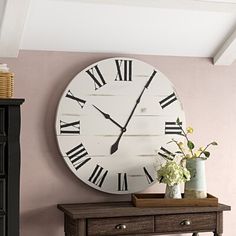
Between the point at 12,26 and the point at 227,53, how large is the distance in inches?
57.8

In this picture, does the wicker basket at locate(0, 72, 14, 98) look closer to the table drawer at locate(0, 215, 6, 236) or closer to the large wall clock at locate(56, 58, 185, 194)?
the large wall clock at locate(56, 58, 185, 194)

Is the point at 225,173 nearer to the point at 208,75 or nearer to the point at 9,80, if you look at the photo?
the point at 208,75

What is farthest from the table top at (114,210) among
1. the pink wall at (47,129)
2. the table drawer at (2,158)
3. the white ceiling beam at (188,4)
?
the white ceiling beam at (188,4)

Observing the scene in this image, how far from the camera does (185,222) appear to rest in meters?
3.68

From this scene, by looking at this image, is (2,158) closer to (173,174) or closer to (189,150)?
(173,174)

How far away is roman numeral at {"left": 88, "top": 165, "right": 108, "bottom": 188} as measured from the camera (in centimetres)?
388

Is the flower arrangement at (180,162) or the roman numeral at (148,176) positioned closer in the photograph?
the flower arrangement at (180,162)

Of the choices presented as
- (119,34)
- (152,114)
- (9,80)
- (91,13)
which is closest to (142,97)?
(152,114)

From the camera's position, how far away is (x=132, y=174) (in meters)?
3.97

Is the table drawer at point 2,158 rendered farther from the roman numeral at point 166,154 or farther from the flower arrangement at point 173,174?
the roman numeral at point 166,154

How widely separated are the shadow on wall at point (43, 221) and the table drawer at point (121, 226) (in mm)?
415

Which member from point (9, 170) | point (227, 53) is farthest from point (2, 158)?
point (227, 53)

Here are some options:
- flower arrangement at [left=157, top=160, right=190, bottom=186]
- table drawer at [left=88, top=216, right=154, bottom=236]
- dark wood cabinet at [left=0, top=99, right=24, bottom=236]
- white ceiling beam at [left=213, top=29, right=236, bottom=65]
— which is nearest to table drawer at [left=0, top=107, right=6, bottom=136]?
dark wood cabinet at [left=0, top=99, right=24, bottom=236]

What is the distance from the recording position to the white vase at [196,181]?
380cm
